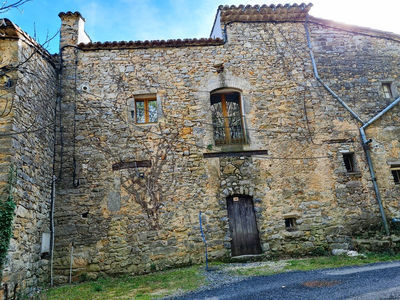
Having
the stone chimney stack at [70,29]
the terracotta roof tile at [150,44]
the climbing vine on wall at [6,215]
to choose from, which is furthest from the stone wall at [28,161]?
the terracotta roof tile at [150,44]

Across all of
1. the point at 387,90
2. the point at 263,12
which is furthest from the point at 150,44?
the point at 387,90

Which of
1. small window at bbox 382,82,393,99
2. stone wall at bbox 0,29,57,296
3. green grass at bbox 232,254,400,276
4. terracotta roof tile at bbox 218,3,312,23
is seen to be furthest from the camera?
small window at bbox 382,82,393,99

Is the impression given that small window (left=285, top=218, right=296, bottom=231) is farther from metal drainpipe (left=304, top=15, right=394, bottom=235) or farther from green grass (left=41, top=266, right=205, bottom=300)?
green grass (left=41, top=266, right=205, bottom=300)

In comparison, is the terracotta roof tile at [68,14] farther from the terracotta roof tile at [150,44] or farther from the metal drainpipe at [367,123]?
the metal drainpipe at [367,123]

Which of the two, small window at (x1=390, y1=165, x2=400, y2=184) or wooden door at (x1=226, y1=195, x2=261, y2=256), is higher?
small window at (x1=390, y1=165, x2=400, y2=184)

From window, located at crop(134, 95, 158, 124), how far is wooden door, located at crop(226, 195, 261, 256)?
9.51 ft

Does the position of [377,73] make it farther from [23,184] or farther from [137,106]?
[23,184]

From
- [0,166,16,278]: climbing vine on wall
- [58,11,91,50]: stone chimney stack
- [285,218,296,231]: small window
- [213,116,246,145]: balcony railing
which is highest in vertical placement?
[58,11,91,50]: stone chimney stack

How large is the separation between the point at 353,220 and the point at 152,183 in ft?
16.5

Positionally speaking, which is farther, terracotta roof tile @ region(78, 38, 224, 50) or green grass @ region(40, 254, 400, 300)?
terracotta roof tile @ region(78, 38, 224, 50)

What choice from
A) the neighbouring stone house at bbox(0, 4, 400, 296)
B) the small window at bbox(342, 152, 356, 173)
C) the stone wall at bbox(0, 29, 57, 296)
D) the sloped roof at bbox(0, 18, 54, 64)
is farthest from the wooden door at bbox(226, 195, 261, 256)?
the sloped roof at bbox(0, 18, 54, 64)

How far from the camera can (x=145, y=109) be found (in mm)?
7426

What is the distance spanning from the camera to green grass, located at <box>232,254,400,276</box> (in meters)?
5.30

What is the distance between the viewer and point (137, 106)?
7.45 meters
